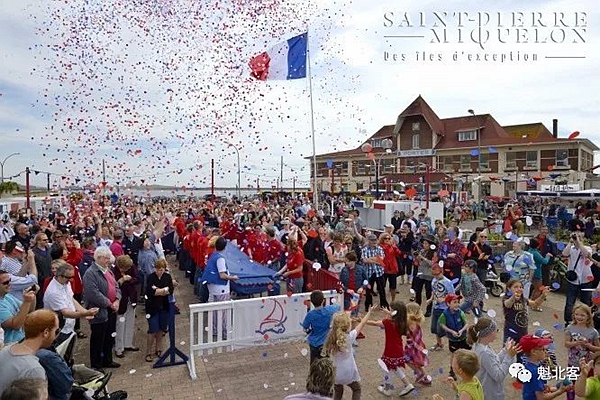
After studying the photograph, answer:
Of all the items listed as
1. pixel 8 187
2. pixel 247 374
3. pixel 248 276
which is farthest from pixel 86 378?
pixel 8 187

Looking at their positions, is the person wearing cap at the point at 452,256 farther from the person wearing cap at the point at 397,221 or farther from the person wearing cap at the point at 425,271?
the person wearing cap at the point at 397,221

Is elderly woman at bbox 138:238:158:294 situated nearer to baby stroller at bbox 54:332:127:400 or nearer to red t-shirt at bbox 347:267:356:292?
baby stroller at bbox 54:332:127:400

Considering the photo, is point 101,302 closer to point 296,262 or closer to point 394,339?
point 296,262

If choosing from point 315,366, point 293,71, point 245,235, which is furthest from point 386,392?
point 293,71

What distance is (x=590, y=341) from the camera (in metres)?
4.60

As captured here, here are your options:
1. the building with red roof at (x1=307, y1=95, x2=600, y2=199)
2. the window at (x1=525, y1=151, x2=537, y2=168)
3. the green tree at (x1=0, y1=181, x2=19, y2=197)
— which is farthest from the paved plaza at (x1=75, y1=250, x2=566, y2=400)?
the green tree at (x1=0, y1=181, x2=19, y2=197)

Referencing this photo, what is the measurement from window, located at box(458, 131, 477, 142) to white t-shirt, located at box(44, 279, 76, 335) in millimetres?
49484

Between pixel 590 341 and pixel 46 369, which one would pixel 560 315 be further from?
pixel 46 369

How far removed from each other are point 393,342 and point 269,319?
2.15 metres

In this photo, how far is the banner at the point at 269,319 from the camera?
6.32 metres

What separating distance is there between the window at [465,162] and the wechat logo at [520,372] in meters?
47.4

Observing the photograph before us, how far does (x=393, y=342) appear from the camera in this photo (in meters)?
5.19

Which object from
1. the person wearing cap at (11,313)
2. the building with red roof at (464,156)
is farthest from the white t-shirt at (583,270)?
the building with red roof at (464,156)

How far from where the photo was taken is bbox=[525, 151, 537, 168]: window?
144 feet
